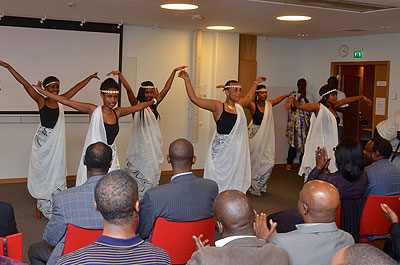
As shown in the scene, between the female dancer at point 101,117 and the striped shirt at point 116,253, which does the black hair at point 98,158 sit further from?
the female dancer at point 101,117

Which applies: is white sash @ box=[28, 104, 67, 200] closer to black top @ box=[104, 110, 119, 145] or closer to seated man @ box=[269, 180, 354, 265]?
black top @ box=[104, 110, 119, 145]

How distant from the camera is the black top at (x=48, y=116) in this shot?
5809 mm

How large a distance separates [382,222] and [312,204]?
1.51 m

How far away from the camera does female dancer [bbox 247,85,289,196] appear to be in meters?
7.38

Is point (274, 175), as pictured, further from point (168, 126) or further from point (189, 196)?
point (189, 196)

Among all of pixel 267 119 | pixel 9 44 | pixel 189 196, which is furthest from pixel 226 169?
pixel 9 44

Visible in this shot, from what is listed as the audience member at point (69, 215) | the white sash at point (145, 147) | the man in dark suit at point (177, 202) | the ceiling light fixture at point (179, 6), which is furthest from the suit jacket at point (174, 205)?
the white sash at point (145, 147)

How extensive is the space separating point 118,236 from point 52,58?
6181mm

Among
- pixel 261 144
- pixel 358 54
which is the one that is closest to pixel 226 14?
pixel 261 144

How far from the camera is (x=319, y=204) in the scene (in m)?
2.69

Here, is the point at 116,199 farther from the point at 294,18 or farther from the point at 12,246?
the point at 294,18

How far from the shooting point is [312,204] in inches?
106

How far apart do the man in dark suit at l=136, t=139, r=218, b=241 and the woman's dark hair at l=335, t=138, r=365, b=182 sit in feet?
3.90

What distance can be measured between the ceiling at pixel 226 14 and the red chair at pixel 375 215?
7.62ft
